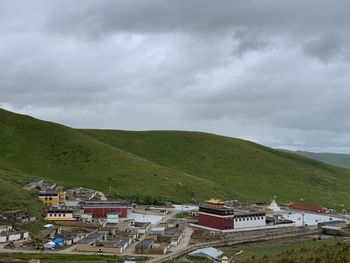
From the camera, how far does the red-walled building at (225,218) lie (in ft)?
285

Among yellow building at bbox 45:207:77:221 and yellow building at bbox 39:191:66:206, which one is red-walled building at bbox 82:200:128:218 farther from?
yellow building at bbox 45:207:77:221

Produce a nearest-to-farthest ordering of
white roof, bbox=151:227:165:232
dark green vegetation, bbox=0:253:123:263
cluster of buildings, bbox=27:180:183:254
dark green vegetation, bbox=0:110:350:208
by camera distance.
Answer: dark green vegetation, bbox=0:253:123:263, cluster of buildings, bbox=27:180:183:254, white roof, bbox=151:227:165:232, dark green vegetation, bbox=0:110:350:208

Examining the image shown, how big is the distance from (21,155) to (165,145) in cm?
5441

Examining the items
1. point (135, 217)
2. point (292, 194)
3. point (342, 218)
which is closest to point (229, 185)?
point (292, 194)

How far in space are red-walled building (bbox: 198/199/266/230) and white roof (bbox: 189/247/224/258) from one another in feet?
51.5

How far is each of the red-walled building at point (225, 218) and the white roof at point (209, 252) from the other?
1569cm

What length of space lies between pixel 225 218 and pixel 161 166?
207 ft

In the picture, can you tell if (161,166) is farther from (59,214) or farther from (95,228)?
(95,228)

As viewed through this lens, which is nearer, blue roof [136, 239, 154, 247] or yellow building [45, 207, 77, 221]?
blue roof [136, 239, 154, 247]

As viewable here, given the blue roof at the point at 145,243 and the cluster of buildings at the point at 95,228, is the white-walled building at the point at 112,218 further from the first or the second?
the blue roof at the point at 145,243

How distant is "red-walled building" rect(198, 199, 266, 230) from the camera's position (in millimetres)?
86875

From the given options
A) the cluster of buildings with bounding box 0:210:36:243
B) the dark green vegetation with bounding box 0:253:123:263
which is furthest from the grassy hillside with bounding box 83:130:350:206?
the dark green vegetation with bounding box 0:253:123:263

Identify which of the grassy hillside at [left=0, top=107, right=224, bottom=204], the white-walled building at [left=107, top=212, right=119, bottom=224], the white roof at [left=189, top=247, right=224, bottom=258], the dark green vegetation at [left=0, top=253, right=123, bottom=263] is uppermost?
the grassy hillside at [left=0, top=107, right=224, bottom=204]

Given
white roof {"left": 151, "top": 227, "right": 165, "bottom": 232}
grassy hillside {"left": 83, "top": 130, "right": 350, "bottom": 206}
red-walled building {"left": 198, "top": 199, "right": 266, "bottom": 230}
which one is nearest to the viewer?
white roof {"left": 151, "top": 227, "right": 165, "bottom": 232}
